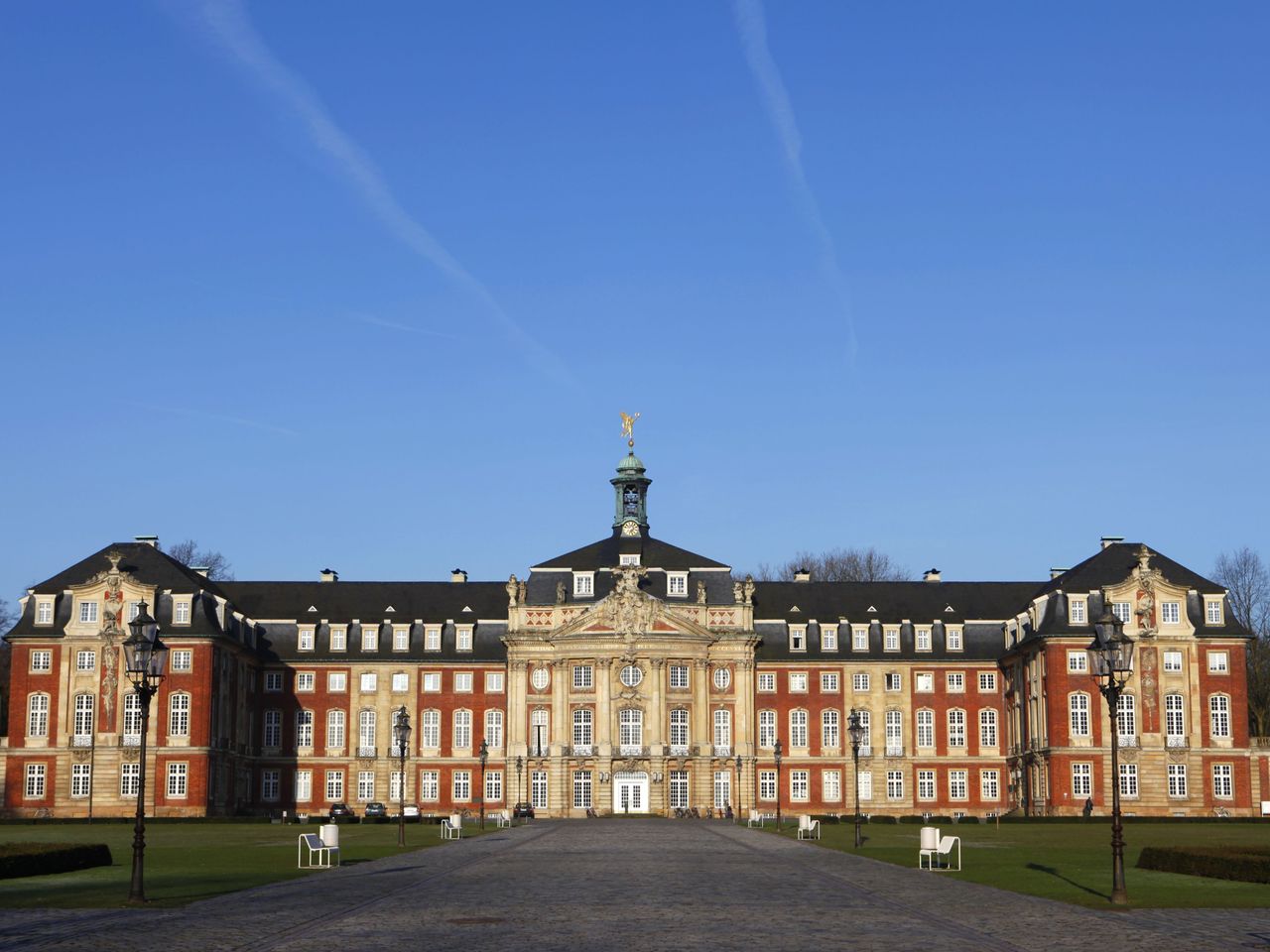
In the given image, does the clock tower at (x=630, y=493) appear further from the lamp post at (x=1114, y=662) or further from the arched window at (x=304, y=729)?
the lamp post at (x=1114, y=662)

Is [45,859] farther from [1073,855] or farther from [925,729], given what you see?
[925,729]

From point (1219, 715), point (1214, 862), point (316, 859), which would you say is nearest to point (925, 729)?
point (1219, 715)

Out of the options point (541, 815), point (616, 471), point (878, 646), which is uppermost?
point (616, 471)

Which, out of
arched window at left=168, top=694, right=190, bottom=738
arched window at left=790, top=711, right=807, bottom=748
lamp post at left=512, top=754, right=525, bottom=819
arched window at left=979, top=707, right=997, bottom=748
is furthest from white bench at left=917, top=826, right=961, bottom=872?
arched window at left=979, top=707, right=997, bottom=748

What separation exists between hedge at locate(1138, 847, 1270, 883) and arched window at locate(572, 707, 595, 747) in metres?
61.7

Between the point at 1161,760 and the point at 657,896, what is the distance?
69266 millimetres

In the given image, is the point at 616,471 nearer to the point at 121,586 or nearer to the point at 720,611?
the point at 720,611

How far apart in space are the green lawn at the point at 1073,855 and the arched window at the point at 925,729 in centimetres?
2107

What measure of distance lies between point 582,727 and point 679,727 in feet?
19.3

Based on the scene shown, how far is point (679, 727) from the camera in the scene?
102 m

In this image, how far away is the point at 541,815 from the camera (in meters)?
101

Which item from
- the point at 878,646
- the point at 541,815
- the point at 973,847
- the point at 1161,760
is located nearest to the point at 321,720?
the point at 541,815

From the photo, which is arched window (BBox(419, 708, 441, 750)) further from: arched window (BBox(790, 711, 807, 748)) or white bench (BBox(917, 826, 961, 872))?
white bench (BBox(917, 826, 961, 872))

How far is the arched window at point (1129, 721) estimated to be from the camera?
308 feet
